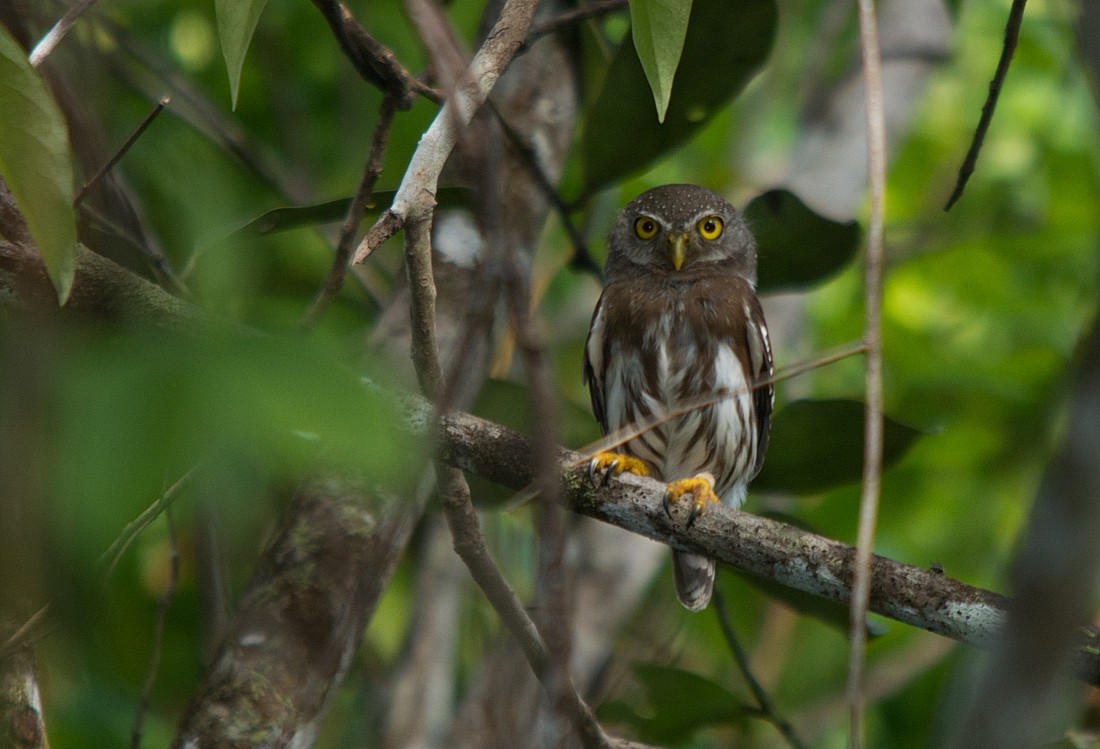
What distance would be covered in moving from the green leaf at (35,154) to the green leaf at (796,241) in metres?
2.06

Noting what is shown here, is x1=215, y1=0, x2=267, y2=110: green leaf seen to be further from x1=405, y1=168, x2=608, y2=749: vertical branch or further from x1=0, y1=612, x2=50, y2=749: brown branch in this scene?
x1=0, y1=612, x2=50, y2=749: brown branch

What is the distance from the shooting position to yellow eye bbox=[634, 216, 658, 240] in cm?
432

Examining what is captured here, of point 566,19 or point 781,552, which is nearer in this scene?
point 781,552

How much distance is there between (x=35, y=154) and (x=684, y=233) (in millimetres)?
2867

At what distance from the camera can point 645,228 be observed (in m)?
4.36

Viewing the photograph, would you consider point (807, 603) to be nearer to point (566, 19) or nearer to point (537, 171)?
point (537, 171)

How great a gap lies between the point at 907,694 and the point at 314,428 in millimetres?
3665

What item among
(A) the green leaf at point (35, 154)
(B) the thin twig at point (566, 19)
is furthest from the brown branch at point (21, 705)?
(B) the thin twig at point (566, 19)

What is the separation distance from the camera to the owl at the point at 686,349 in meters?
3.92

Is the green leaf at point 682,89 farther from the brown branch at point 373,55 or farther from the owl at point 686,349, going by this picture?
the brown branch at point 373,55

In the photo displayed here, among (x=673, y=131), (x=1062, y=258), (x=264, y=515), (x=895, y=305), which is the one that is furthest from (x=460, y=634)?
(x=1062, y=258)

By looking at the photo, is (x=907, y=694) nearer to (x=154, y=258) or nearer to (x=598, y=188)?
(x=598, y=188)

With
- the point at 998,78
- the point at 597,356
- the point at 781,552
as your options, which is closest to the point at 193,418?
the point at 781,552

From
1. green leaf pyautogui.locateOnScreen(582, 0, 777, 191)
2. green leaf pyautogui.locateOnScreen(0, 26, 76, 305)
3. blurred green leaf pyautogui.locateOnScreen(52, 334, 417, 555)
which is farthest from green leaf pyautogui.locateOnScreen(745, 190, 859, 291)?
blurred green leaf pyautogui.locateOnScreen(52, 334, 417, 555)
